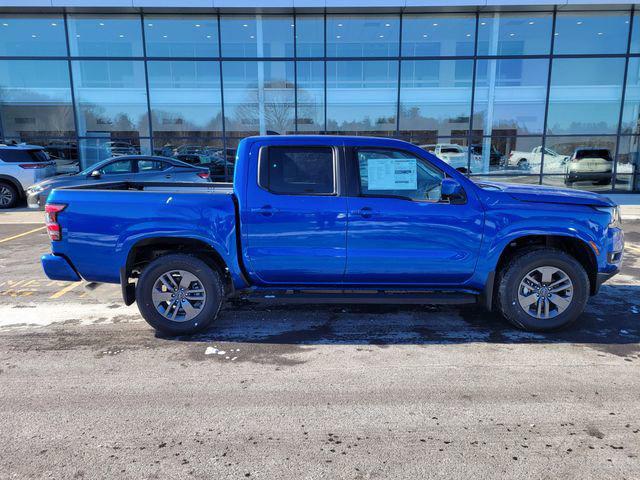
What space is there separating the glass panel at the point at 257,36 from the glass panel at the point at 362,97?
1.76 metres

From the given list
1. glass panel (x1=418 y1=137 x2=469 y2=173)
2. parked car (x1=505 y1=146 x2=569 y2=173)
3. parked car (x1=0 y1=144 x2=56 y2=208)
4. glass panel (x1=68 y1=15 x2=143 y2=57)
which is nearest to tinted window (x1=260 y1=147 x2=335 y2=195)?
parked car (x1=0 y1=144 x2=56 y2=208)

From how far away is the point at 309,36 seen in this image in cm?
1562

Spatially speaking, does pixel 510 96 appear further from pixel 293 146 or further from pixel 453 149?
pixel 293 146

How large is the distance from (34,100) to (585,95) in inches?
741

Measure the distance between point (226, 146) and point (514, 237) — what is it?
13.1 metres

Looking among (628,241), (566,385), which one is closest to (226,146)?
(628,241)

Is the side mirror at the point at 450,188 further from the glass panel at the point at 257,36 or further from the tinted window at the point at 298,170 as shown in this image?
the glass panel at the point at 257,36

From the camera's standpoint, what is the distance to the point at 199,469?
2.59 meters

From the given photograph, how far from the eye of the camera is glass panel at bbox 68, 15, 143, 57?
1539 centimetres

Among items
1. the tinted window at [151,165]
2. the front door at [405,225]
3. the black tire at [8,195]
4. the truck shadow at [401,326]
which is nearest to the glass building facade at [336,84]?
the black tire at [8,195]

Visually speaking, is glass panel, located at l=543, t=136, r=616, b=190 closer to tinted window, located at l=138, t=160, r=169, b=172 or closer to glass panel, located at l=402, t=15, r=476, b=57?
glass panel, located at l=402, t=15, r=476, b=57

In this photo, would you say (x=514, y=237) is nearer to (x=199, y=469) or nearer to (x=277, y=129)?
(x=199, y=469)

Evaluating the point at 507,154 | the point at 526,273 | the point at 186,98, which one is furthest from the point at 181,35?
the point at 526,273

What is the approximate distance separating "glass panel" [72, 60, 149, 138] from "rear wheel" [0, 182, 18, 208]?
137 inches
